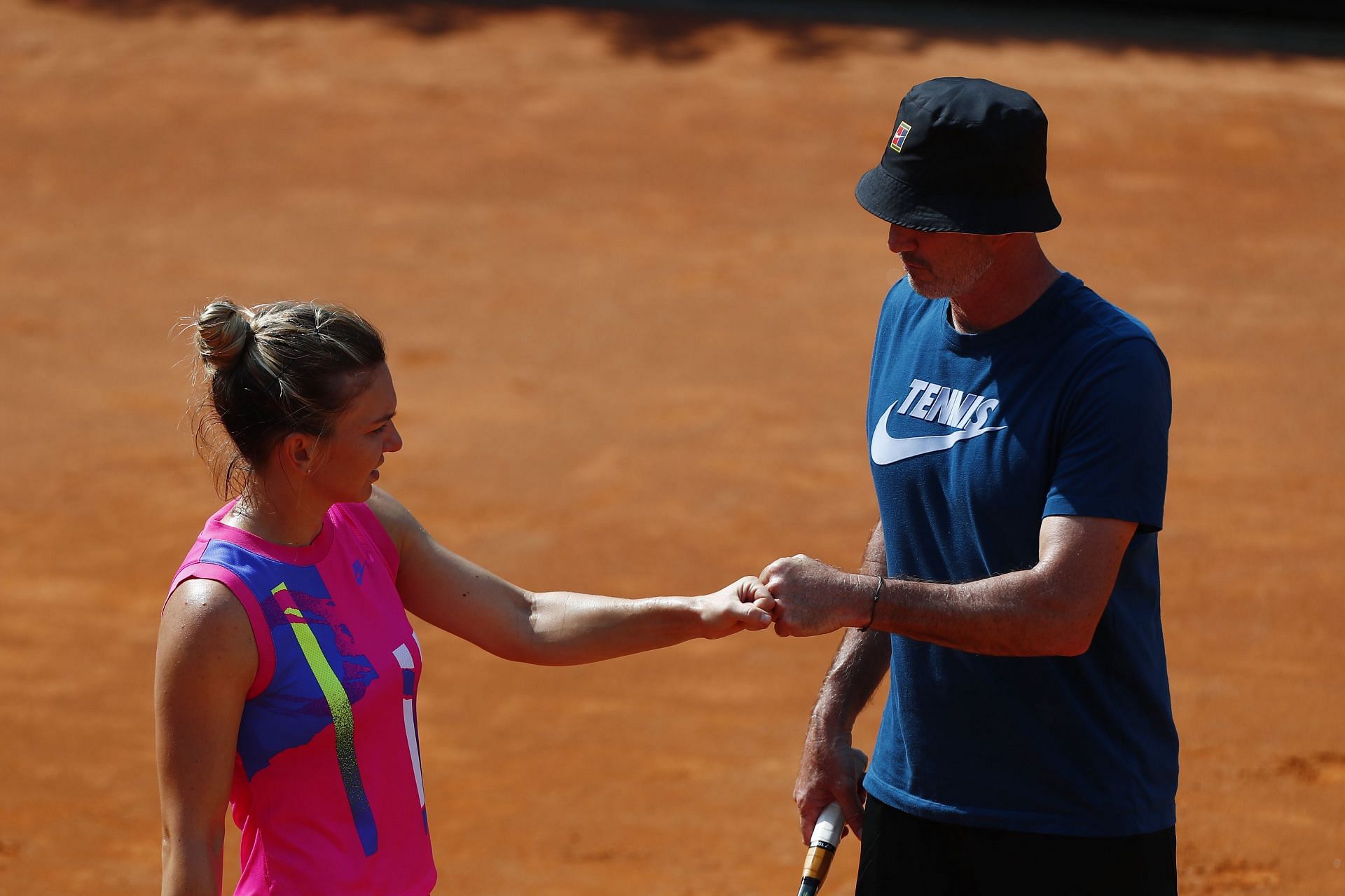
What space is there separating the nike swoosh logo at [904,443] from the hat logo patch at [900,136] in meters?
0.54

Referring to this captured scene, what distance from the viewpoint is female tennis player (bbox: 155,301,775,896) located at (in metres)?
2.66

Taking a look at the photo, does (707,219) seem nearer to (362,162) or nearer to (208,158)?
(362,162)

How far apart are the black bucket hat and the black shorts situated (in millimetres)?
1223

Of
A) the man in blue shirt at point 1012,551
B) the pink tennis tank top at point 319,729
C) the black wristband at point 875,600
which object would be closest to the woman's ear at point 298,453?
the pink tennis tank top at point 319,729

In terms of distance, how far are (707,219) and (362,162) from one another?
4034 mm

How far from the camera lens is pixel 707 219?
49.4ft

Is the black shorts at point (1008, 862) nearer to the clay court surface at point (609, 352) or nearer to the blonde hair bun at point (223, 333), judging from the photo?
the blonde hair bun at point (223, 333)

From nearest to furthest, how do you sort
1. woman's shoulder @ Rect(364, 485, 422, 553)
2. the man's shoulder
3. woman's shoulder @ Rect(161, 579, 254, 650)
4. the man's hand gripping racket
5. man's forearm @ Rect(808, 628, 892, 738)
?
woman's shoulder @ Rect(161, 579, 254, 650), the man's shoulder, woman's shoulder @ Rect(364, 485, 422, 553), the man's hand gripping racket, man's forearm @ Rect(808, 628, 892, 738)

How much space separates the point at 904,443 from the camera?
3.20 meters

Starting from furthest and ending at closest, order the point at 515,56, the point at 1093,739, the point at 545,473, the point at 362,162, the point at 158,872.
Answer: the point at 515,56 < the point at 362,162 < the point at 545,473 < the point at 158,872 < the point at 1093,739

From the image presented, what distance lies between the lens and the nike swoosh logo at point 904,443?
3064mm

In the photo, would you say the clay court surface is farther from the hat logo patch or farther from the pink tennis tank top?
the hat logo patch

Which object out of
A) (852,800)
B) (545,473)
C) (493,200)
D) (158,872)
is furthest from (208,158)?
(852,800)

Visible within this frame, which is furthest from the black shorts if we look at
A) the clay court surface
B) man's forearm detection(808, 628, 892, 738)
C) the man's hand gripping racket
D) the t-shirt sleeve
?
the clay court surface
